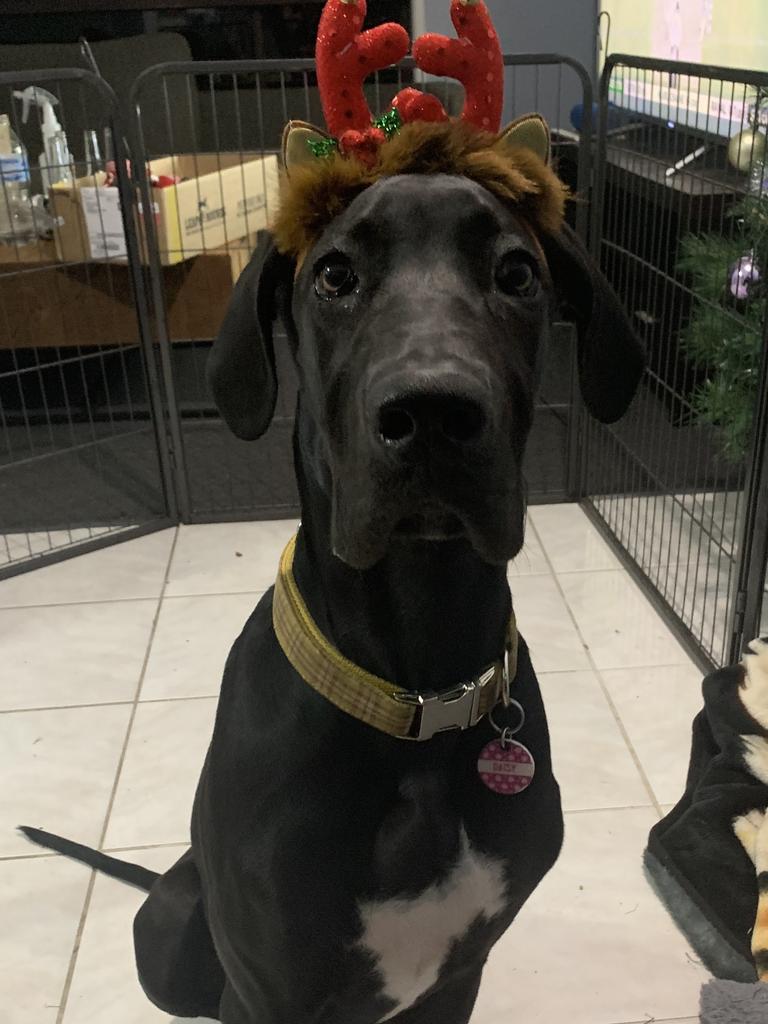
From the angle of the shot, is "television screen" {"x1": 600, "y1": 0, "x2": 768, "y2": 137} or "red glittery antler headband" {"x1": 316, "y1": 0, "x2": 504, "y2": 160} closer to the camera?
"red glittery antler headband" {"x1": 316, "y1": 0, "x2": 504, "y2": 160}

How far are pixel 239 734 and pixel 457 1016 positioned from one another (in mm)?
Answer: 534

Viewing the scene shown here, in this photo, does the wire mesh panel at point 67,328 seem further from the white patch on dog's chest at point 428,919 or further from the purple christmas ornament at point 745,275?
the white patch on dog's chest at point 428,919

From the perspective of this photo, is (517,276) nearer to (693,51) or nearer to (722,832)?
(722,832)

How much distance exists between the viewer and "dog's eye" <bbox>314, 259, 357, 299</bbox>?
91 cm

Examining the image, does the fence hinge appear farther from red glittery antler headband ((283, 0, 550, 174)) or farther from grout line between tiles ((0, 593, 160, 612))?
red glittery antler headband ((283, 0, 550, 174))

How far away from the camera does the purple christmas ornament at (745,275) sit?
2.04 metres

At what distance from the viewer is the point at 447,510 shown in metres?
0.83

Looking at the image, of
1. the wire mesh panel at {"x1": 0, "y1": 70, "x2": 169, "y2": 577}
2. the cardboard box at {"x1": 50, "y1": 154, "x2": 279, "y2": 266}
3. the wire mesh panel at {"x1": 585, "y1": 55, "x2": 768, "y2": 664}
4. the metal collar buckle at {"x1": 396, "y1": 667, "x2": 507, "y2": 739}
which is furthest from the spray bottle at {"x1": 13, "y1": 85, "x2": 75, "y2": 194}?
the metal collar buckle at {"x1": 396, "y1": 667, "x2": 507, "y2": 739}

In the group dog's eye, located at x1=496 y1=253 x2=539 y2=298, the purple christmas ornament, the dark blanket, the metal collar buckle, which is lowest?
the dark blanket

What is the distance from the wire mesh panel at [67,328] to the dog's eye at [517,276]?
1889 mm

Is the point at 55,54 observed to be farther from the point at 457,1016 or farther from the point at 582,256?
the point at 457,1016

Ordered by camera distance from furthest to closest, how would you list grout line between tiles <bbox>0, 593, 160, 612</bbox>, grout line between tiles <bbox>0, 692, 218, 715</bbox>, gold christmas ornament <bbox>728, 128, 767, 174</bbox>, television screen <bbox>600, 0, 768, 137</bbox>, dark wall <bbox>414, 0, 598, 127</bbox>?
dark wall <bbox>414, 0, 598, 127</bbox>
grout line between tiles <bbox>0, 593, 160, 612</bbox>
television screen <bbox>600, 0, 768, 137</bbox>
grout line between tiles <bbox>0, 692, 218, 715</bbox>
gold christmas ornament <bbox>728, 128, 767, 174</bbox>

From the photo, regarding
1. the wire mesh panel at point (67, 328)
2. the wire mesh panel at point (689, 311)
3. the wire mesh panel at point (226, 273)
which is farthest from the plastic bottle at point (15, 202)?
the wire mesh panel at point (689, 311)

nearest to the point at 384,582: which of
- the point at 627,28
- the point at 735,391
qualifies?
the point at 735,391
